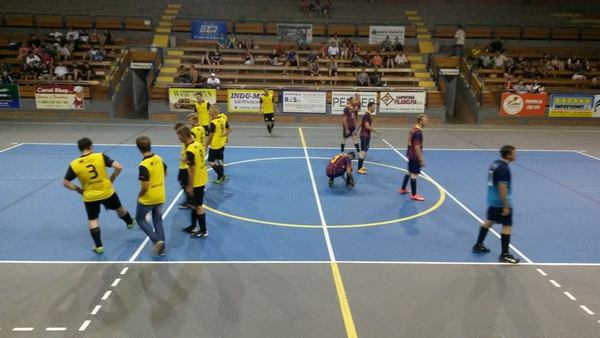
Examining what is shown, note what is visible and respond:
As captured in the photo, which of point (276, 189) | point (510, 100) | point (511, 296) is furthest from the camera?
point (510, 100)

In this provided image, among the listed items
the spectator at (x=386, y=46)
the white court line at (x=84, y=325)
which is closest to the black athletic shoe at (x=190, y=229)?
the white court line at (x=84, y=325)

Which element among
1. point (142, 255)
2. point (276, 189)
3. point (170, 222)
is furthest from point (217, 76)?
point (142, 255)

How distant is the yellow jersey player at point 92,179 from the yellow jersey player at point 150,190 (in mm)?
549

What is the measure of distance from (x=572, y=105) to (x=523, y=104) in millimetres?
2591

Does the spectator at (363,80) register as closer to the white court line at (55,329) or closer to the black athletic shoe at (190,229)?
the black athletic shoe at (190,229)

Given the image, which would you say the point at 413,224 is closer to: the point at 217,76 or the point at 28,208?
the point at 28,208

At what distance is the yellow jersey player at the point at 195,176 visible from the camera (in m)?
7.49

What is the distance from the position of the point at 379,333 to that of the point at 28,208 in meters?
7.83

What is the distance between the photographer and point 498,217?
720 centimetres

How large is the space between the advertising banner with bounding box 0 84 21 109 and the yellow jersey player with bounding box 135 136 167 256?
19269mm

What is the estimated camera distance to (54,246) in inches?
302

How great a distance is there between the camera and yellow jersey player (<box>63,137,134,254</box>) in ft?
22.9

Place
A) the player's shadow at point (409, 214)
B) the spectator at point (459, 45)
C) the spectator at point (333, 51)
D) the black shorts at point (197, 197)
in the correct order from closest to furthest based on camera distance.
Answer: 1. the black shorts at point (197, 197)
2. the player's shadow at point (409, 214)
3. the spectator at point (333, 51)
4. the spectator at point (459, 45)

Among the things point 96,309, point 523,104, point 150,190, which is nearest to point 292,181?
point 150,190
